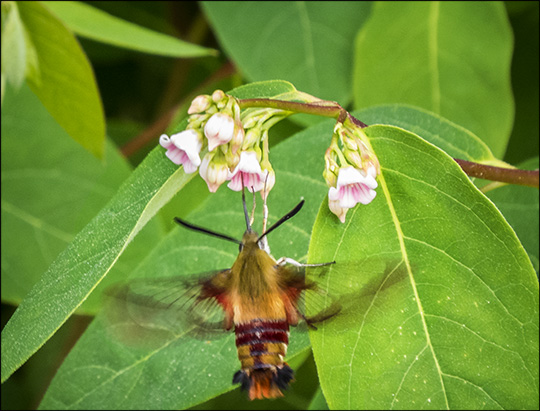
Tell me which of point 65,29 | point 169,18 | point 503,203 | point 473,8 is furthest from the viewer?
point 169,18

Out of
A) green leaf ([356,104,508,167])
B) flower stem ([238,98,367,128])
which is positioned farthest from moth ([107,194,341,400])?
green leaf ([356,104,508,167])

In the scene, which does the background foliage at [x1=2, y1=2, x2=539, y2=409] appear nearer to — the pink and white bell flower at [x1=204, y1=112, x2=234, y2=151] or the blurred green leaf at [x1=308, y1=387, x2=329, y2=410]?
the blurred green leaf at [x1=308, y1=387, x2=329, y2=410]

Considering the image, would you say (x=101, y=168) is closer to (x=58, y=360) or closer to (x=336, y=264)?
(x=58, y=360)

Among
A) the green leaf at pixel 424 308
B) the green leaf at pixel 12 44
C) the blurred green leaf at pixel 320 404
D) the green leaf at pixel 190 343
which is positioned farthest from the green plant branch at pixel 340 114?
the green leaf at pixel 12 44

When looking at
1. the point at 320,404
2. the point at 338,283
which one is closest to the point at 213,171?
the point at 338,283

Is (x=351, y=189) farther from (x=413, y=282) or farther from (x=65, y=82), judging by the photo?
(x=65, y=82)

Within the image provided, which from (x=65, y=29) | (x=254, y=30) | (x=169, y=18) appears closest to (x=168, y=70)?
(x=169, y=18)

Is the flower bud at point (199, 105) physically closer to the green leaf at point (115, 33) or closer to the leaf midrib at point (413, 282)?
the leaf midrib at point (413, 282)
